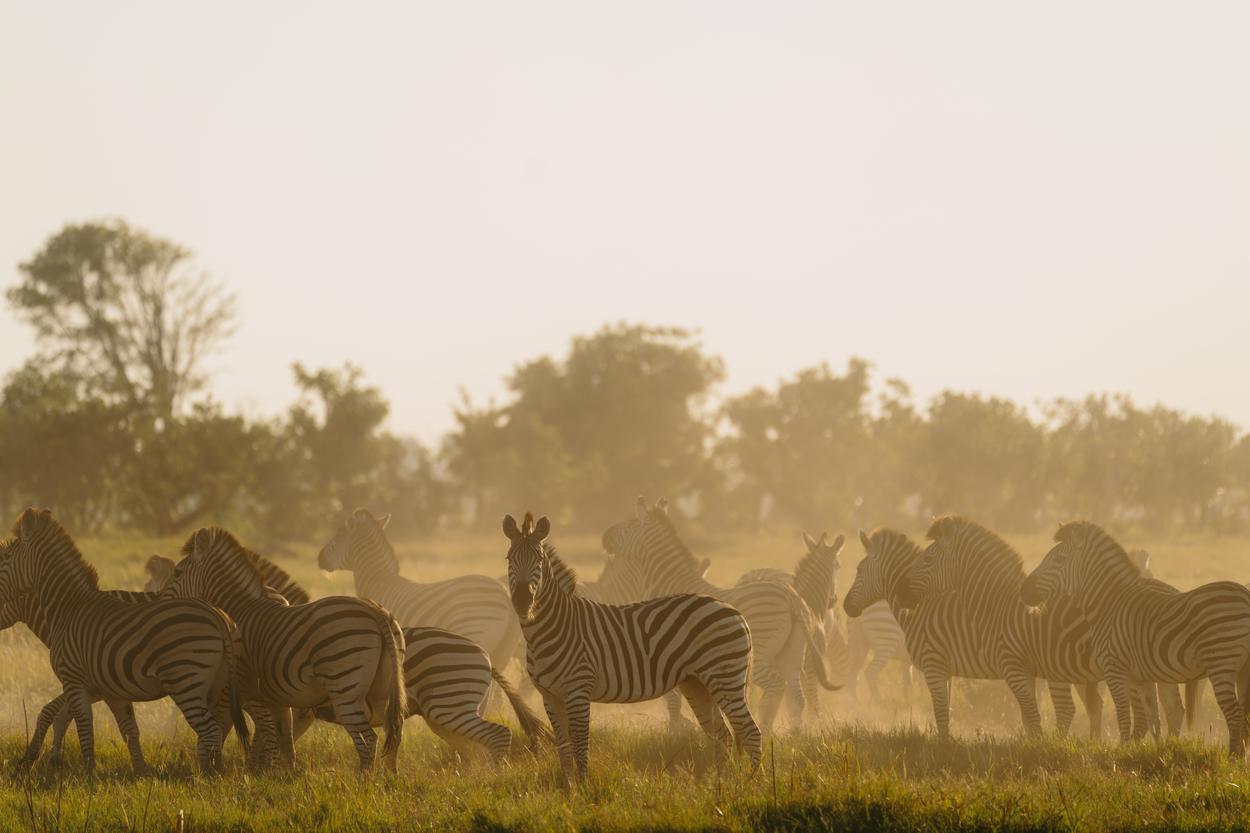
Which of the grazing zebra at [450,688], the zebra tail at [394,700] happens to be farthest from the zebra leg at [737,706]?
the zebra tail at [394,700]

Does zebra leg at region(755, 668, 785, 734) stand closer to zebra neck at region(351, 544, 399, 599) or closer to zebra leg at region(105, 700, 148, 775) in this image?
zebra neck at region(351, 544, 399, 599)

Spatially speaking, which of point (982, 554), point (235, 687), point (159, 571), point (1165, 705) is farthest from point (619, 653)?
point (1165, 705)

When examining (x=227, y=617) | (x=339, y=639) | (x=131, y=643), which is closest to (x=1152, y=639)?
(x=339, y=639)

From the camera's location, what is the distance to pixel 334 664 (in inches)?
392

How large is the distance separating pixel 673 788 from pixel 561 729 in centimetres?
141

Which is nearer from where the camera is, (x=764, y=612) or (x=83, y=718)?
(x=83, y=718)

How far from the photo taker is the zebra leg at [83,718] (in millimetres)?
10531

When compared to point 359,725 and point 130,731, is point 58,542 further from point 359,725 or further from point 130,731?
point 359,725

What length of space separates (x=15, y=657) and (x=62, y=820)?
1029 centimetres

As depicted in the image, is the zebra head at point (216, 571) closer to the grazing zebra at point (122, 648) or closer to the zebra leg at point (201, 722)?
the grazing zebra at point (122, 648)

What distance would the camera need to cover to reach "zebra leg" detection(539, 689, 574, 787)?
9.91 metres

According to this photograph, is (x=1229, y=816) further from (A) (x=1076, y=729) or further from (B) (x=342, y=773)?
(A) (x=1076, y=729)

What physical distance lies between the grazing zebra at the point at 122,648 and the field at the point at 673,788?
17.1 inches

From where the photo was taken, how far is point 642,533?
618 inches
